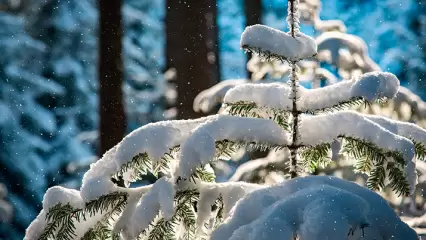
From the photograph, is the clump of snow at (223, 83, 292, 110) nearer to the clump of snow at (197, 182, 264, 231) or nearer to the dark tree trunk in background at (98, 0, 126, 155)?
the clump of snow at (197, 182, 264, 231)

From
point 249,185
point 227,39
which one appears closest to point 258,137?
point 249,185

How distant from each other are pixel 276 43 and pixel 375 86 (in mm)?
357

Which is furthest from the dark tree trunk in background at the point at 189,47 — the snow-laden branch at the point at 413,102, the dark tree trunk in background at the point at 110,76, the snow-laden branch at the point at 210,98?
the snow-laden branch at the point at 413,102

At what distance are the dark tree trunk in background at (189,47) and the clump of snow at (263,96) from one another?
10.9ft

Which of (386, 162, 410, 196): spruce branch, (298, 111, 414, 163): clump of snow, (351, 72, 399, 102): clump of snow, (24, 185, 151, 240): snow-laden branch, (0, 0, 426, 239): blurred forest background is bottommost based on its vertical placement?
(0, 0, 426, 239): blurred forest background

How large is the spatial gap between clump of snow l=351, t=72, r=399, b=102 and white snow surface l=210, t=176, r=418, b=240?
33 centimetres

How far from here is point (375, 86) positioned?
1759 mm

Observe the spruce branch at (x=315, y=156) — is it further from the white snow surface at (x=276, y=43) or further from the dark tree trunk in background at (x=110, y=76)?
the dark tree trunk in background at (x=110, y=76)

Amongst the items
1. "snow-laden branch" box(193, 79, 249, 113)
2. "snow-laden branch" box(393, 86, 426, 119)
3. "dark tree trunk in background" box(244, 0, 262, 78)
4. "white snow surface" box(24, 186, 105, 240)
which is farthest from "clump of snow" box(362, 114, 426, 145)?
"dark tree trunk in background" box(244, 0, 262, 78)

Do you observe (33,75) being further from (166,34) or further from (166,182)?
(166,182)

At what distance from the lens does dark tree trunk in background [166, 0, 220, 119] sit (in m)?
5.55

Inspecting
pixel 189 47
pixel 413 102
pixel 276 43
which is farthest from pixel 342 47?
pixel 276 43

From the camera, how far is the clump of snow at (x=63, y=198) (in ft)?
6.25

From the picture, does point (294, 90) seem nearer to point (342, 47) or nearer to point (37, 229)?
point (37, 229)
